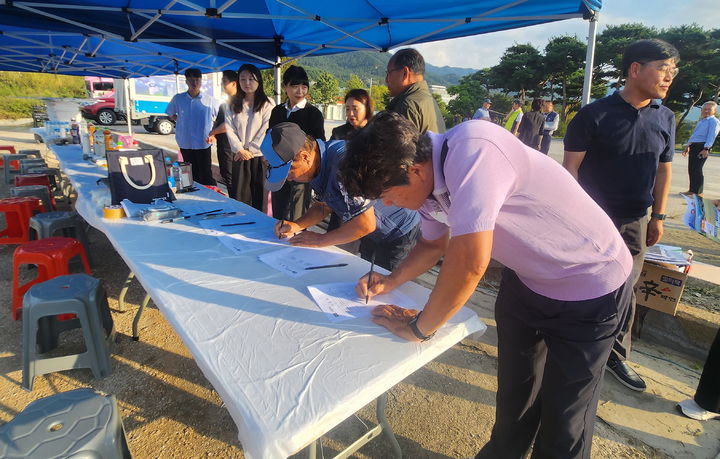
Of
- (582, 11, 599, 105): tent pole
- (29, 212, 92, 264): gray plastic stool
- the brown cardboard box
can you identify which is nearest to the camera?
the brown cardboard box

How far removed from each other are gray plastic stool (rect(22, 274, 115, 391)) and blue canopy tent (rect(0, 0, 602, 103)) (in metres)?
2.34

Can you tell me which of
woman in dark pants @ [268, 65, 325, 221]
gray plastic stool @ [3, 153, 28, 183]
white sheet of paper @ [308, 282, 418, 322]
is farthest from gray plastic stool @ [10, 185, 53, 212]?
white sheet of paper @ [308, 282, 418, 322]

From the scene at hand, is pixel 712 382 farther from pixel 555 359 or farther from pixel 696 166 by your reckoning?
pixel 696 166

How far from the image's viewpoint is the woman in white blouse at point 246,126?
357 cm

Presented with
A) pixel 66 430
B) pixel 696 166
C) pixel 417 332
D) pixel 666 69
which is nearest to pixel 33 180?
pixel 66 430

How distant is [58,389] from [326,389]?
1791 millimetres

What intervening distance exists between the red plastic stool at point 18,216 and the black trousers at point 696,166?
884cm

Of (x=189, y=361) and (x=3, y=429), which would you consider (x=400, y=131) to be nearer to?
(x=3, y=429)

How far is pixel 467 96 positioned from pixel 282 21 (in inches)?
1337

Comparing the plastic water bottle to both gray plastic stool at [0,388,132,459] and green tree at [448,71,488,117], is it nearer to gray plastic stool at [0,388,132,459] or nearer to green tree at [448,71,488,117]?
gray plastic stool at [0,388,132,459]

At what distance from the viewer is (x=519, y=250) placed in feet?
3.09

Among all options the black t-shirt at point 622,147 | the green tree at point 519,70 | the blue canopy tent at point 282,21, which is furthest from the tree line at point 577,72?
the black t-shirt at point 622,147

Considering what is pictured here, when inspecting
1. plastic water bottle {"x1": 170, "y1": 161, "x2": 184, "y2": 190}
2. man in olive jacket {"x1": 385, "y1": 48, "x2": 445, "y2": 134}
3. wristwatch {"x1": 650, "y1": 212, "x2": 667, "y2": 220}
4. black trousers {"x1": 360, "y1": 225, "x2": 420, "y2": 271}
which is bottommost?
black trousers {"x1": 360, "y1": 225, "x2": 420, "y2": 271}

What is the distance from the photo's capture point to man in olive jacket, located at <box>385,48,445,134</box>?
7.42 ft
